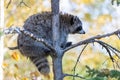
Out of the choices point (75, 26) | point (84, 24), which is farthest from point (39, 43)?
A: point (84, 24)

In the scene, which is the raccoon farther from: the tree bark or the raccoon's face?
the tree bark

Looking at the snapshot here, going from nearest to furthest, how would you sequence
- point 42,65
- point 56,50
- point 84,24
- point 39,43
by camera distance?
point 56,50
point 42,65
point 39,43
point 84,24

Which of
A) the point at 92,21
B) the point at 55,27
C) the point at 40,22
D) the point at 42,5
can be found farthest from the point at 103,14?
the point at 55,27

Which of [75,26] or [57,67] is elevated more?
[57,67]

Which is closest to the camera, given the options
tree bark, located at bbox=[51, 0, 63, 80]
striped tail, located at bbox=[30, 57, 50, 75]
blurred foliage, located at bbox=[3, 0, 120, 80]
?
tree bark, located at bbox=[51, 0, 63, 80]

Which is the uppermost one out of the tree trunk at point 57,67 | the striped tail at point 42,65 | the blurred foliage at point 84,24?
the tree trunk at point 57,67

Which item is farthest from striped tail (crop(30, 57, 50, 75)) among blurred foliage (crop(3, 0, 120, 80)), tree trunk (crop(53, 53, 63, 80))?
blurred foliage (crop(3, 0, 120, 80))

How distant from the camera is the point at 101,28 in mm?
12625

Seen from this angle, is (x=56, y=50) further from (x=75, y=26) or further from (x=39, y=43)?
(x=75, y=26)

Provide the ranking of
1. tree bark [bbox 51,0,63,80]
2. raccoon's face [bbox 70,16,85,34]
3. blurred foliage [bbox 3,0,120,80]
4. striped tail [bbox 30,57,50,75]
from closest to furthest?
1. tree bark [bbox 51,0,63,80]
2. striped tail [bbox 30,57,50,75]
3. raccoon's face [bbox 70,16,85,34]
4. blurred foliage [bbox 3,0,120,80]

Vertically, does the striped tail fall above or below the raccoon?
below

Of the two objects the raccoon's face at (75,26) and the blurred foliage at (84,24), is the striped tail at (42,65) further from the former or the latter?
the blurred foliage at (84,24)

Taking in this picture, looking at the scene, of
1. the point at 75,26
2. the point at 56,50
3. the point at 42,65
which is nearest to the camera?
the point at 56,50

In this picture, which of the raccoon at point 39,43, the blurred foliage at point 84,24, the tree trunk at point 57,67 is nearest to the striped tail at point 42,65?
the raccoon at point 39,43
